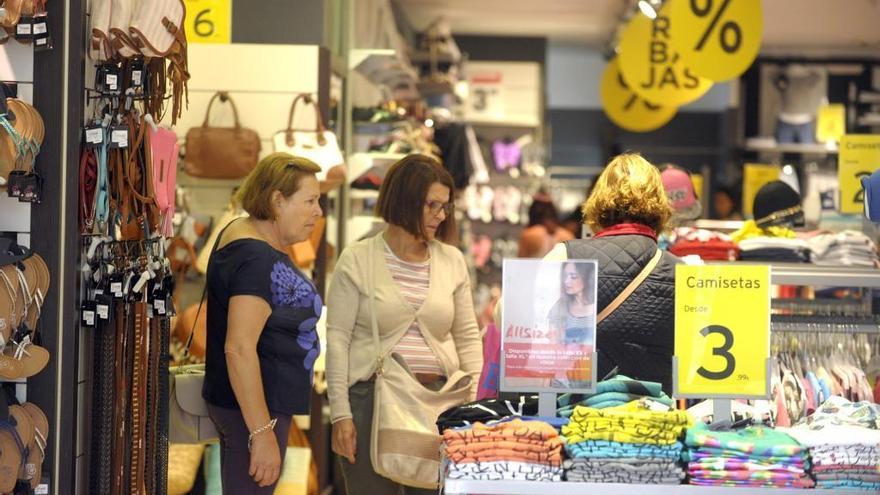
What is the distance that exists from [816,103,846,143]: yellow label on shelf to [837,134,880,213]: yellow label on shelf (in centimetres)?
703

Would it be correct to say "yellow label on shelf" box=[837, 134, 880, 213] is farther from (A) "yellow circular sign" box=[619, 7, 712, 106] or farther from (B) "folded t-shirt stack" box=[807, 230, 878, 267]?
(A) "yellow circular sign" box=[619, 7, 712, 106]

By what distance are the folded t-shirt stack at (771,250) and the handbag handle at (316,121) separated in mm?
2056

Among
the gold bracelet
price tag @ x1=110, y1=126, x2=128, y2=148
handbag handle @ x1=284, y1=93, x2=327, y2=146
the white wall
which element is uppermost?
the white wall

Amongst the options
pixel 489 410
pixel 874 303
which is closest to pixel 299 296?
pixel 489 410

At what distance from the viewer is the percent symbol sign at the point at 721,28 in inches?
293

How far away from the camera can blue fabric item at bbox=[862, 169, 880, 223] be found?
3643 millimetres

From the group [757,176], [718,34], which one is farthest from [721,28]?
[757,176]

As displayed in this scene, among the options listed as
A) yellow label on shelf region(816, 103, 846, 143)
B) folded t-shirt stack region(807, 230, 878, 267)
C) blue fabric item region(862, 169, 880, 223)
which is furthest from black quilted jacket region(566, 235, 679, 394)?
yellow label on shelf region(816, 103, 846, 143)

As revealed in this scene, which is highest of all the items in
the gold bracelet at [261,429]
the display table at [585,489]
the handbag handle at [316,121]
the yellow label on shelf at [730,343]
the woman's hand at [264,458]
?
the handbag handle at [316,121]

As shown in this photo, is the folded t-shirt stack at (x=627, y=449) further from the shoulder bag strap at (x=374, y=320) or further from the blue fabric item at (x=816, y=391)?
the shoulder bag strap at (x=374, y=320)

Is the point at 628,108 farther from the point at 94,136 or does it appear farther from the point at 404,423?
the point at 94,136

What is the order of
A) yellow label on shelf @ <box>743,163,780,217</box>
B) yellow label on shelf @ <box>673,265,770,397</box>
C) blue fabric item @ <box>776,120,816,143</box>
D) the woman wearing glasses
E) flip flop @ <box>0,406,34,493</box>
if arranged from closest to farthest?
yellow label on shelf @ <box>673,265,770,397</box>
flip flop @ <box>0,406,34,493</box>
the woman wearing glasses
yellow label on shelf @ <box>743,163,780,217</box>
blue fabric item @ <box>776,120,816,143</box>

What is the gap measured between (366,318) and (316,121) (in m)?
2.30

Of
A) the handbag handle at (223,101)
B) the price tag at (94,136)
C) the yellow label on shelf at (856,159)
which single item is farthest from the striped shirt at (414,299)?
the yellow label on shelf at (856,159)
